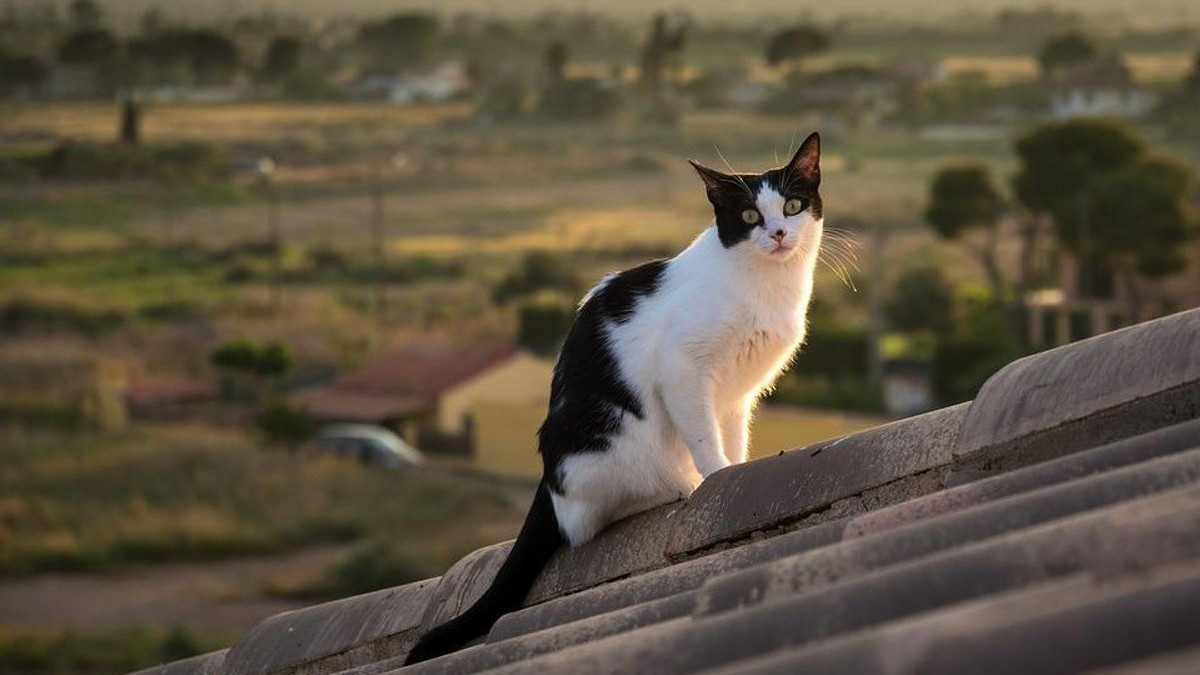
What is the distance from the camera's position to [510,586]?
3396 millimetres

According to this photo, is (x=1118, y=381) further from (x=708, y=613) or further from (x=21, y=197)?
(x=21, y=197)

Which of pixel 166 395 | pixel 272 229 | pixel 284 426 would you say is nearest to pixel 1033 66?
pixel 272 229

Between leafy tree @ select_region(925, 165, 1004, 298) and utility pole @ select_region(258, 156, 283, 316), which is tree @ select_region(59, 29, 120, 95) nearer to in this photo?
utility pole @ select_region(258, 156, 283, 316)

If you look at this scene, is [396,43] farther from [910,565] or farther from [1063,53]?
[910,565]

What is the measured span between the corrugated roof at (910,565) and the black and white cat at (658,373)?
72mm

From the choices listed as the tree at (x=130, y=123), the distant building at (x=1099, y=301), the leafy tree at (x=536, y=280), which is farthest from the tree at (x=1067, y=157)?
the tree at (x=130, y=123)

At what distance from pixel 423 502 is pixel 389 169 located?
31.9m

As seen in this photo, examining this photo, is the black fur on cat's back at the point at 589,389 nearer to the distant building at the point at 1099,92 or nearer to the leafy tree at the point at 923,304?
the leafy tree at the point at 923,304

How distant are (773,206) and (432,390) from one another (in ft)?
101

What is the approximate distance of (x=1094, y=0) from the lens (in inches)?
3873

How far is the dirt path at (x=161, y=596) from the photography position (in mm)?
23016

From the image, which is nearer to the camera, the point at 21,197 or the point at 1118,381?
the point at 1118,381

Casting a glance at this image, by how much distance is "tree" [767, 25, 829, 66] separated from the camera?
244 feet

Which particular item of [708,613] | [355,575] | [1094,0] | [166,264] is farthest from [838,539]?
[1094,0]
